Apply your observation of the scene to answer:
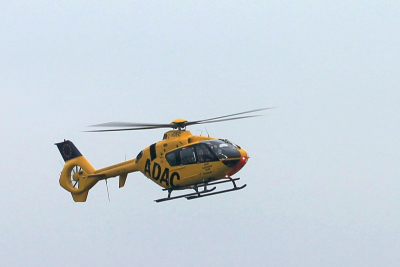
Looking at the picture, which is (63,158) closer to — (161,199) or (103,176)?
(103,176)

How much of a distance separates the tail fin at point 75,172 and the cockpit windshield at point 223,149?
29.2 feet

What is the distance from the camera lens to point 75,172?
40.3 metres

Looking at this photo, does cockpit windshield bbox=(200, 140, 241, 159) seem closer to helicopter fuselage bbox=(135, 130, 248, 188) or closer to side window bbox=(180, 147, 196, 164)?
helicopter fuselage bbox=(135, 130, 248, 188)

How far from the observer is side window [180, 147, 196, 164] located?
3341 centimetres

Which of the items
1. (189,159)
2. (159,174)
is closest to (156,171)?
(159,174)

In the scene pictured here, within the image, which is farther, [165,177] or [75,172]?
[75,172]

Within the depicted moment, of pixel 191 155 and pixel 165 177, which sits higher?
pixel 191 155

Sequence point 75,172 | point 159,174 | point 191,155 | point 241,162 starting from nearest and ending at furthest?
point 241,162 → point 191,155 → point 159,174 → point 75,172

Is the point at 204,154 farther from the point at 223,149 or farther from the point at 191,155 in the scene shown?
the point at 223,149

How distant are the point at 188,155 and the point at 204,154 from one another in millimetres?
869

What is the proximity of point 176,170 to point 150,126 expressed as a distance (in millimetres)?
2706

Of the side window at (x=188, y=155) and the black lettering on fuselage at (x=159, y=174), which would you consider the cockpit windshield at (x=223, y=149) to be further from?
the black lettering on fuselage at (x=159, y=174)

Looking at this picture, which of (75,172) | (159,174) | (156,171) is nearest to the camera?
(159,174)

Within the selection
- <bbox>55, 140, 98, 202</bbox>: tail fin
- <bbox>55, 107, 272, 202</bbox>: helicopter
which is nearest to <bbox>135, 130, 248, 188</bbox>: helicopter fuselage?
<bbox>55, 107, 272, 202</bbox>: helicopter
